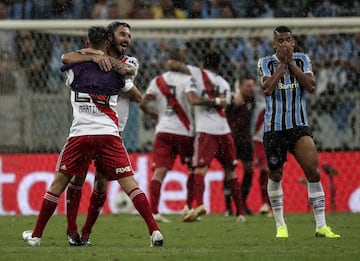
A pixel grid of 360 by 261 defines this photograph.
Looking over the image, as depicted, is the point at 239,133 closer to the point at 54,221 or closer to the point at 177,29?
the point at 177,29

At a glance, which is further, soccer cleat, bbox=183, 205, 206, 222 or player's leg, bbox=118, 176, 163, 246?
soccer cleat, bbox=183, 205, 206, 222

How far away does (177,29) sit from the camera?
16094 millimetres

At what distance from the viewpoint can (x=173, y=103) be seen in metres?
15.0

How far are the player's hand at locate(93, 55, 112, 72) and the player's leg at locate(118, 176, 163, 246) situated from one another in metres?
0.98

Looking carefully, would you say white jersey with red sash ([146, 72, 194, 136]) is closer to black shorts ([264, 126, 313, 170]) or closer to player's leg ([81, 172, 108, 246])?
black shorts ([264, 126, 313, 170])

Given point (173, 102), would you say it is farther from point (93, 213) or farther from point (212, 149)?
point (93, 213)

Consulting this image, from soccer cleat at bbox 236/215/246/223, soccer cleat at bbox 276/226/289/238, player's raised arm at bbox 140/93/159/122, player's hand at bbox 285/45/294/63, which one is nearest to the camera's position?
player's hand at bbox 285/45/294/63

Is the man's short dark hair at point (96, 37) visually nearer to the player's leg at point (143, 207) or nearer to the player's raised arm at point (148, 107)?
the player's leg at point (143, 207)

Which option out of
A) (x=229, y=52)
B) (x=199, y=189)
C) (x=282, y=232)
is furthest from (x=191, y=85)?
(x=282, y=232)

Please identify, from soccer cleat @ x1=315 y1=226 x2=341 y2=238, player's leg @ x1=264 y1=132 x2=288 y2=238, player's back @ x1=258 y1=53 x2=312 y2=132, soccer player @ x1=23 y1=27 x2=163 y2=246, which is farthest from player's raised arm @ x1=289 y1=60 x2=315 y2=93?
soccer player @ x1=23 y1=27 x2=163 y2=246

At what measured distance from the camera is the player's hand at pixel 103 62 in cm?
912

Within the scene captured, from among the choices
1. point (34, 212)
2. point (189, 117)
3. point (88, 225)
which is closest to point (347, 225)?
point (189, 117)

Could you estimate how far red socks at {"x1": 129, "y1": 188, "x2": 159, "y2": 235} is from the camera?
8.96m

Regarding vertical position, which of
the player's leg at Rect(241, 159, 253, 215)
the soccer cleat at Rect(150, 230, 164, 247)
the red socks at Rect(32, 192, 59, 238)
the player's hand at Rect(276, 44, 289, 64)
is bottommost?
the player's leg at Rect(241, 159, 253, 215)
